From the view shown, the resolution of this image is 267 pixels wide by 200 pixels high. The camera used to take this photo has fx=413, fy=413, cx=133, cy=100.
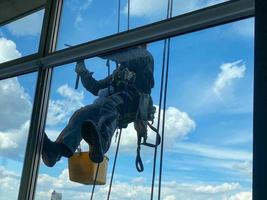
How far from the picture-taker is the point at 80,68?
2789mm

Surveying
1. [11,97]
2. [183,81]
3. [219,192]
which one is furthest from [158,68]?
[11,97]

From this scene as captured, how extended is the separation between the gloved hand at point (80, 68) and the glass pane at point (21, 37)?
412 mm

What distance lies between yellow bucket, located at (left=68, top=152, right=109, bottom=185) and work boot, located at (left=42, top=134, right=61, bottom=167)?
4.3 inches

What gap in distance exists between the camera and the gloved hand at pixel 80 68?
2.77 metres

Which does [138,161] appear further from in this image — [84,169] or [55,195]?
[55,195]

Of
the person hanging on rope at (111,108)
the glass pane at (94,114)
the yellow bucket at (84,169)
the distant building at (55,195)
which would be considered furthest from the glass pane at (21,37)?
the distant building at (55,195)

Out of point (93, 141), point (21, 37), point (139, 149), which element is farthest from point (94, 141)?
point (21, 37)

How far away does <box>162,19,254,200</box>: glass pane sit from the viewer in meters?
1.99

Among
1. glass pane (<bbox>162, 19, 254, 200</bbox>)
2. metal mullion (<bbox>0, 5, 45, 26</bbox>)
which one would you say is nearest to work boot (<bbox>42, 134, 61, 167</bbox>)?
glass pane (<bbox>162, 19, 254, 200</bbox>)

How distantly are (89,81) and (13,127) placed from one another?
730 millimetres

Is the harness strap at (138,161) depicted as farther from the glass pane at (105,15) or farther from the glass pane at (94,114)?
the glass pane at (105,15)

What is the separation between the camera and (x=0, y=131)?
3.12 meters

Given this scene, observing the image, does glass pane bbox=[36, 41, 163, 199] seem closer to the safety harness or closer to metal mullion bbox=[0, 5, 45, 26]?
the safety harness

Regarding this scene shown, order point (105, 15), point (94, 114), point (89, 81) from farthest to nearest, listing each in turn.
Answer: point (105, 15)
point (89, 81)
point (94, 114)
